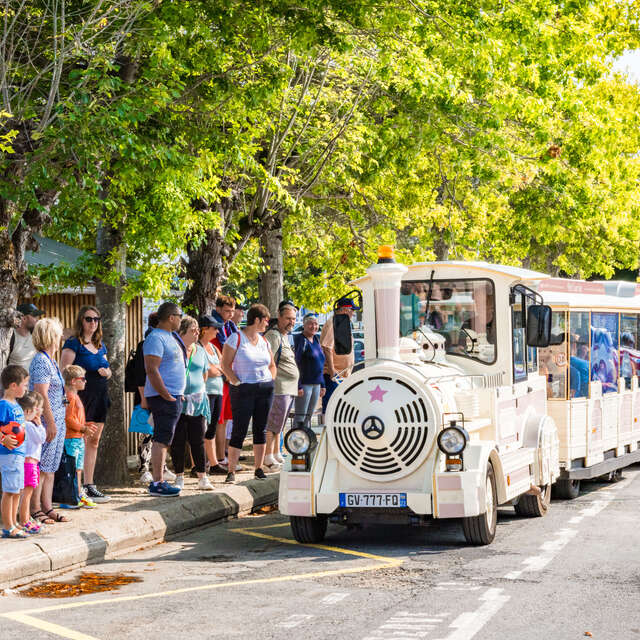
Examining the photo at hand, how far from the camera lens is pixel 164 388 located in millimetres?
11367

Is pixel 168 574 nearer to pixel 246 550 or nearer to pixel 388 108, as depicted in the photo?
pixel 246 550

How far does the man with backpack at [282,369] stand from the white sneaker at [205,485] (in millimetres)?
2180

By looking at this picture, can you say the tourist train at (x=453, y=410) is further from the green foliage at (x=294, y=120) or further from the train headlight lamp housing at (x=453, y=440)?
the green foliage at (x=294, y=120)

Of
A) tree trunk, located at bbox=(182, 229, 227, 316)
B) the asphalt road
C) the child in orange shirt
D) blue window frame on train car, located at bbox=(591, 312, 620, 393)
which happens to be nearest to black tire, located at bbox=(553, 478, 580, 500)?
blue window frame on train car, located at bbox=(591, 312, 620, 393)

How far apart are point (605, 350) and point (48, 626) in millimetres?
9317

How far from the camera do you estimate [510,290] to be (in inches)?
428

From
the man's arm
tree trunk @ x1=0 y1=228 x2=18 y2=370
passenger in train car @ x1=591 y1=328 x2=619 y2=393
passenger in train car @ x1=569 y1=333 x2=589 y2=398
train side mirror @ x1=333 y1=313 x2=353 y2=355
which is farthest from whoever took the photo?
passenger in train car @ x1=591 y1=328 x2=619 y2=393

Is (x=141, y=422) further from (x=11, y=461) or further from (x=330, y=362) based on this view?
(x=330, y=362)

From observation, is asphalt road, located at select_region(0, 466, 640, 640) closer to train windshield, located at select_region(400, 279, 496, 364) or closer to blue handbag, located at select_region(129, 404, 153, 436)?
train windshield, located at select_region(400, 279, 496, 364)

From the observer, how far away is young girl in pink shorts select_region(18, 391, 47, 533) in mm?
9453

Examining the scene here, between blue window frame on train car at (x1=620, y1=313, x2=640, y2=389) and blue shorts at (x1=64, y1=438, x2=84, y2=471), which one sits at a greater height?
→ blue window frame on train car at (x1=620, y1=313, x2=640, y2=389)

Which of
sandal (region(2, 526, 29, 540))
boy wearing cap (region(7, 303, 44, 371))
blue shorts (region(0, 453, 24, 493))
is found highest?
boy wearing cap (region(7, 303, 44, 371))

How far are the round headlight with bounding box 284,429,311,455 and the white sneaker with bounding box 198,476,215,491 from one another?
2405mm

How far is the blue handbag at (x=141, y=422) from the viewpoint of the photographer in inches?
497
